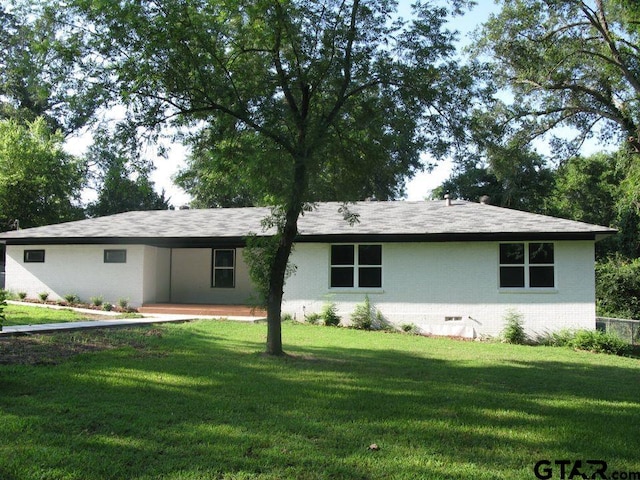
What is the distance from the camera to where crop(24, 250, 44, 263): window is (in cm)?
2055

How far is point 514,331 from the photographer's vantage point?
610 inches

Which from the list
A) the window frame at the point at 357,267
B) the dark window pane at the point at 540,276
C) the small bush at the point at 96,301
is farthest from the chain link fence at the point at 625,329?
the small bush at the point at 96,301

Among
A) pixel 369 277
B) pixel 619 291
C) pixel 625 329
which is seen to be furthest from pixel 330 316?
pixel 619 291

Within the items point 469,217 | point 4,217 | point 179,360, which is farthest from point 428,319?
point 4,217

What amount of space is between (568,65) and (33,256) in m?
21.0

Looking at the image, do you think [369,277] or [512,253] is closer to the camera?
[512,253]

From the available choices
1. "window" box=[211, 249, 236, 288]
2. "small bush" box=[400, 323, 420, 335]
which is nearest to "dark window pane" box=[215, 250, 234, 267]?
"window" box=[211, 249, 236, 288]

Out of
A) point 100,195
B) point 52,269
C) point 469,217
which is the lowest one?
point 52,269

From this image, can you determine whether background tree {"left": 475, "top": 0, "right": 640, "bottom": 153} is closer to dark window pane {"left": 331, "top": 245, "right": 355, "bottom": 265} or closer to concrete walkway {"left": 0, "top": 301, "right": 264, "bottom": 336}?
dark window pane {"left": 331, "top": 245, "right": 355, "bottom": 265}

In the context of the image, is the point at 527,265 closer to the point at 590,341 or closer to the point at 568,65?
the point at 590,341

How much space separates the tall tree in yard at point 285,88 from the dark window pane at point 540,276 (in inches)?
305

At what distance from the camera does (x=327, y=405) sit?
6.25 meters

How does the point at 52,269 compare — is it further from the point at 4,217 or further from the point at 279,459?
the point at 279,459

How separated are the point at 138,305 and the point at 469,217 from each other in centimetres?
1190
